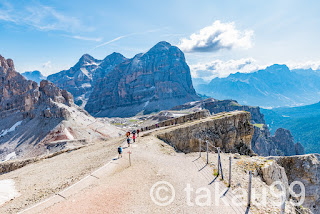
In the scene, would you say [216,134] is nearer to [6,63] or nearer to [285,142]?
[285,142]

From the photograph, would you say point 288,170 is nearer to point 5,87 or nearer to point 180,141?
point 180,141

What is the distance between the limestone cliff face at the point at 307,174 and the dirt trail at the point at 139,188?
51.8ft

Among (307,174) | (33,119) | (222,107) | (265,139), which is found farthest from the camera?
(222,107)

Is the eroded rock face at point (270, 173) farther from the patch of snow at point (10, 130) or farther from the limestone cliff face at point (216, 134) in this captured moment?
the patch of snow at point (10, 130)

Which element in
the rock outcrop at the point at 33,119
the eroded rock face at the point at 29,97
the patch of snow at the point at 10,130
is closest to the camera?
the rock outcrop at the point at 33,119

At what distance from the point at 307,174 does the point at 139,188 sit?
2399cm

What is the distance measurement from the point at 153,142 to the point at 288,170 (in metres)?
18.8

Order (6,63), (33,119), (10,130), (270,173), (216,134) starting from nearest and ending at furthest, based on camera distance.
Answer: (270,173)
(216,134)
(10,130)
(33,119)
(6,63)

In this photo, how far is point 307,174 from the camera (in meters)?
23.8

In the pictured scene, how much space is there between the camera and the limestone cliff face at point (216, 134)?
86.6 feet

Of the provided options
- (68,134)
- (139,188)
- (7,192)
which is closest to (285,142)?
(68,134)

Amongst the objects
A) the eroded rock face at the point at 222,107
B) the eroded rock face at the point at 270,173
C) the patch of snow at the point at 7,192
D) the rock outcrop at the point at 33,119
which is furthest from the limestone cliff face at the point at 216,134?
the eroded rock face at the point at 222,107

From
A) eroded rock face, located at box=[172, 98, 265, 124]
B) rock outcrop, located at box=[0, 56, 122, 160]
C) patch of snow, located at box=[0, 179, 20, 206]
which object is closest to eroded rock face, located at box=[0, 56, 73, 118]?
rock outcrop, located at box=[0, 56, 122, 160]

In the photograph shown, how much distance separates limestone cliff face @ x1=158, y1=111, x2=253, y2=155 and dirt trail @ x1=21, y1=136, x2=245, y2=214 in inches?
307
